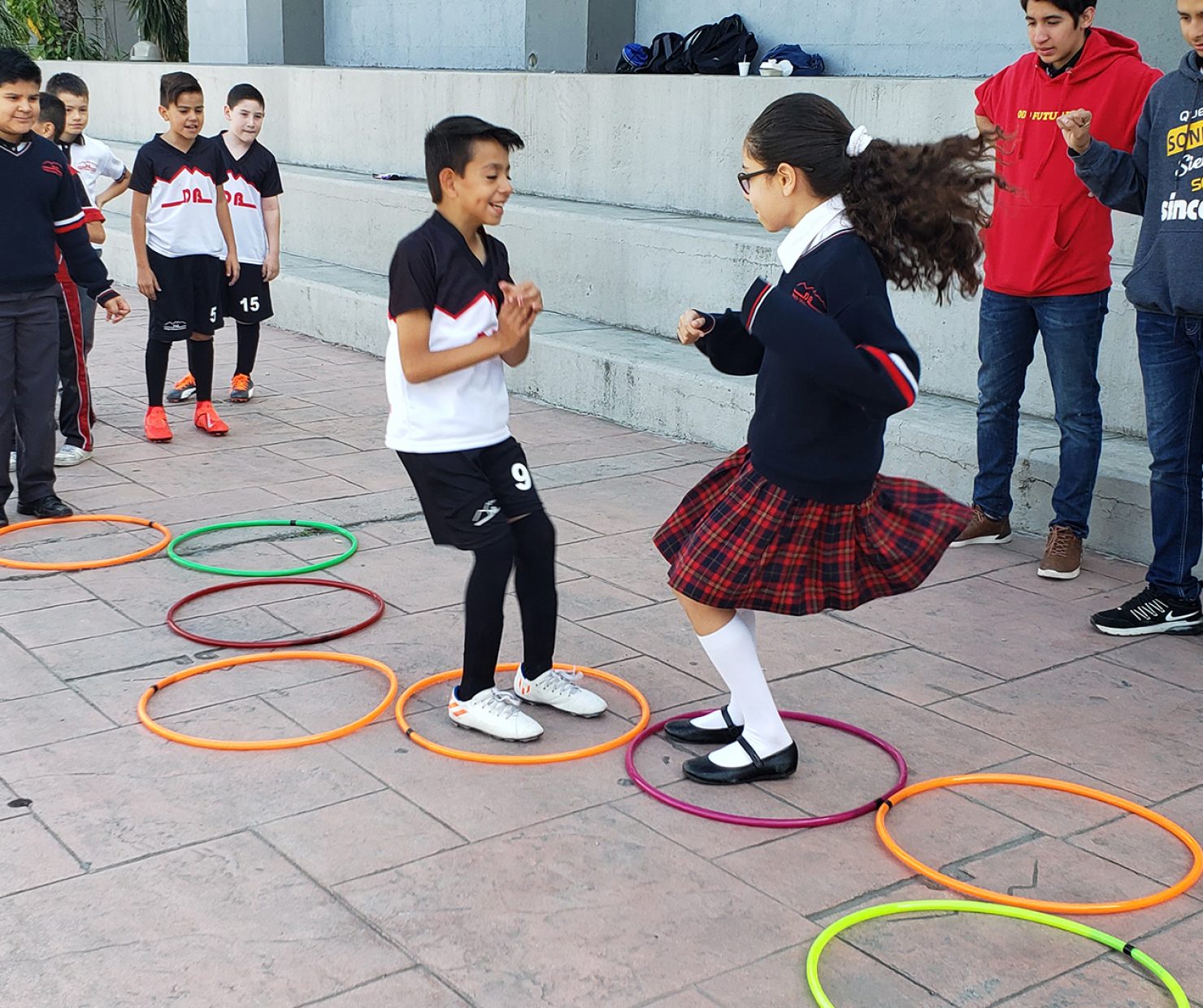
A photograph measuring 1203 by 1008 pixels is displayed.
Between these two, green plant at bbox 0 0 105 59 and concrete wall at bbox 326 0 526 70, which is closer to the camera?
concrete wall at bbox 326 0 526 70

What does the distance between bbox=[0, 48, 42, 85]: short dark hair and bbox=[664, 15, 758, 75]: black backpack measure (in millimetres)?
5501

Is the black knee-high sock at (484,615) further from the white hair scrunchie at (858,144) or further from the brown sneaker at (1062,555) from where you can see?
the brown sneaker at (1062,555)

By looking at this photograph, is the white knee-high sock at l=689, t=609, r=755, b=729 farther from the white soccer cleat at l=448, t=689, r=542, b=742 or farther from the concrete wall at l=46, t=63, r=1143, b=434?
the concrete wall at l=46, t=63, r=1143, b=434

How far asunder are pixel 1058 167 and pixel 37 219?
13.8 ft

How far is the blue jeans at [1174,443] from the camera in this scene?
194 inches

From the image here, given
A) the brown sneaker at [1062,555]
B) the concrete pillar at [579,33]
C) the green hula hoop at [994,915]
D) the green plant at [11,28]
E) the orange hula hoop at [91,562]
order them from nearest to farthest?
the green hula hoop at [994,915], the orange hula hoop at [91,562], the brown sneaker at [1062,555], the concrete pillar at [579,33], the green plant at [11,28]

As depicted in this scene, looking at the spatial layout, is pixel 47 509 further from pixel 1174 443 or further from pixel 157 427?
pixel 1174 443

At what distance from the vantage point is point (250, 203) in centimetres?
805

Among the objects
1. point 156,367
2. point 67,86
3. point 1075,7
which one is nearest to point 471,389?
point 1075,7

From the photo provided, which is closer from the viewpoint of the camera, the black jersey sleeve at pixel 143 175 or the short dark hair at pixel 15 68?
the short dark hair at pixel 15 68

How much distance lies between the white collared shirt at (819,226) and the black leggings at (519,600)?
1.14 meters

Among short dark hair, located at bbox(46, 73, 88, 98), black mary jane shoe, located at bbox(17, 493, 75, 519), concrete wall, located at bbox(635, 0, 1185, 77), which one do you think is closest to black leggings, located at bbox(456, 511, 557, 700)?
black mary jane shoe, located at bbox(17, 493, 75, 519)

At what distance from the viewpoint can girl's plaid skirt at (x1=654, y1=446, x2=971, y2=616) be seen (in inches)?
143

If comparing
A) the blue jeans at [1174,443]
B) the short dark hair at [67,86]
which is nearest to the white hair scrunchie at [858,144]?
the blue jeans at [1174,443]
